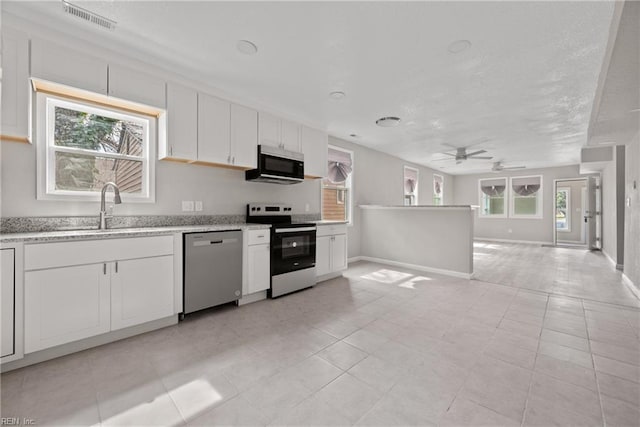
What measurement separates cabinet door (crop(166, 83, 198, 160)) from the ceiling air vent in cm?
69

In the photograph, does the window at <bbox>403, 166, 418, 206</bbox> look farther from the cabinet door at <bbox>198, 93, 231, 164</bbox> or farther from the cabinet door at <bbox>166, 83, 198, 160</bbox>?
the cabinet door at <bbox>166, 83, 198, 160</bbox>

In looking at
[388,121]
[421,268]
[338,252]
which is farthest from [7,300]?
[421,268]

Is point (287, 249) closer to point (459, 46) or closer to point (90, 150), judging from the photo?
point (90, 150)

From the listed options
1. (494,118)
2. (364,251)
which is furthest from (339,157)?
(494,118)

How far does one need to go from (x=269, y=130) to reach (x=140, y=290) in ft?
7.96

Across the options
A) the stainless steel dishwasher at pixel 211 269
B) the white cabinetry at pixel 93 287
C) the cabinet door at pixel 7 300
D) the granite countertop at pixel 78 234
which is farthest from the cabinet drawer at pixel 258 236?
the cabinet door at pixel 7 300

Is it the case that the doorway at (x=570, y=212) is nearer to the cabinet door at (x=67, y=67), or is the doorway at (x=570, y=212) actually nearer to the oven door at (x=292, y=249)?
the oven door at (x=292, y=249)

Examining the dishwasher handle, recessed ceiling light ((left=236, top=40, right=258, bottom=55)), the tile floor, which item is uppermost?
recessed ceiling light ((left=236, top=40, right=258, bottom=55))

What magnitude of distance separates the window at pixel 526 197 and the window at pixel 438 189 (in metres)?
2.22

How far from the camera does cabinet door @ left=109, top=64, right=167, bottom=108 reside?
248 centimetres

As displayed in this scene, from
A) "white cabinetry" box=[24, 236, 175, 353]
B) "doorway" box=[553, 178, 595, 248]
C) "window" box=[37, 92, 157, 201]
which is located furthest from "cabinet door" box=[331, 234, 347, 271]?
"doorway" box=[553, 178, 595, 248]

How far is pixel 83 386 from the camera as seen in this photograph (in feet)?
5.60

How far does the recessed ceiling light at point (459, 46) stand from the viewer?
234 cm

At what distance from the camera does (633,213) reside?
3764 mm
